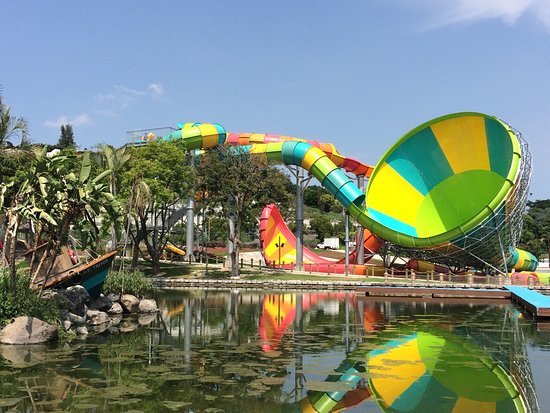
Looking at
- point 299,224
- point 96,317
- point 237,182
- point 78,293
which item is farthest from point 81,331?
point 299,224

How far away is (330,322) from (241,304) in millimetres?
7668

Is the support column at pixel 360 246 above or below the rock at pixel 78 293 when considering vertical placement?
above

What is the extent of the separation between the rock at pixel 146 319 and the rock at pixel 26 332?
498 cm

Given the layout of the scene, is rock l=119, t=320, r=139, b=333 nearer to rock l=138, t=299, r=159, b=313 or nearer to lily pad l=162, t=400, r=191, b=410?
rock l=138, t=299, r=159, b=313

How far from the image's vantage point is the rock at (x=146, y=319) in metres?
20.4

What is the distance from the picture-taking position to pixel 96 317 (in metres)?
19.8

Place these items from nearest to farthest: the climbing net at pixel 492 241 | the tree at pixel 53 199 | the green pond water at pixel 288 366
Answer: the green pond water at pixel 288 366, the tree at pixel 53 199, the climbing net at pixel 492 241

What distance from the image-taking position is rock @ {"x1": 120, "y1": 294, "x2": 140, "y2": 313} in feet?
76.4

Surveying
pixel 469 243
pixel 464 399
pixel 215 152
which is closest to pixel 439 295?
pixel 469 243

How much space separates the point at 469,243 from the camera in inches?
1495

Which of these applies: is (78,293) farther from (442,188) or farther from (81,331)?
(442,188)

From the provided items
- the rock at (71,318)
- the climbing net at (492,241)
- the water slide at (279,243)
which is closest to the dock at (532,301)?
the climbing net at (492,241)

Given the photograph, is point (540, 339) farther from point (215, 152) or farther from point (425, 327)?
point (215, 152)

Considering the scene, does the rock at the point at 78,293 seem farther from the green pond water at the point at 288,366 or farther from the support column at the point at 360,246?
the support column at the point at 360,246
